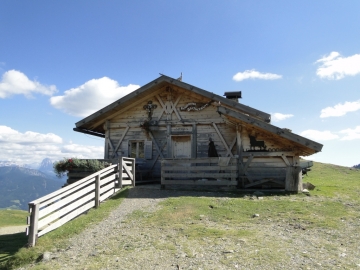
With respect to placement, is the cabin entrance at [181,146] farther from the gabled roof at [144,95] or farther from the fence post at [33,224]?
the fence post at [33,224]

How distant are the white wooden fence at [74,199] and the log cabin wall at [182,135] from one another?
10.8 feet

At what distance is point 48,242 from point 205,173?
7.19m

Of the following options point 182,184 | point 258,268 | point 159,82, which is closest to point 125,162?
point 182,184

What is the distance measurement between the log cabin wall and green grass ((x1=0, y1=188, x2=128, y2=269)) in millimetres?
7071

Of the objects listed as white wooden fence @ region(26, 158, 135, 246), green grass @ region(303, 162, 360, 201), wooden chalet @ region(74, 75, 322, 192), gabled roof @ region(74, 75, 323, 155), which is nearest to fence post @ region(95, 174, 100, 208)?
white wooden fence @ region(26, 158, 135, 246)

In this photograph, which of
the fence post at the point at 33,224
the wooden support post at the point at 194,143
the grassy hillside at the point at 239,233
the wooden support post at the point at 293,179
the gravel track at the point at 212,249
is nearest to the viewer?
the gravel track at the point at 212,249

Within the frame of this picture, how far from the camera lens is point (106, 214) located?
9.76 metres

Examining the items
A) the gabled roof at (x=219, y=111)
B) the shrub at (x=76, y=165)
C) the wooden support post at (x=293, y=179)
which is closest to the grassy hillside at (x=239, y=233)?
the wooden support post at (x=293, y=179)

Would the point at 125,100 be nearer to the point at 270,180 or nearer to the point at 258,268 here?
the point at 270,180

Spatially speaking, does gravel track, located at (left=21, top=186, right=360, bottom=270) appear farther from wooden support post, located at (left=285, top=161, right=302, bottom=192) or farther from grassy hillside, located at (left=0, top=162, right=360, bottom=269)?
wooden support post, located at (left=285, top=161, right=302, bottom=192)

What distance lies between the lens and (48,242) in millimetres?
7574

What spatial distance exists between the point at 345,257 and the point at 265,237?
1.73 m

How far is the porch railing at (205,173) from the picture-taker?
43.3 feet

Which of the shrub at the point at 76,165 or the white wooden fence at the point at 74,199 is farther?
the shrub at the point at 76,165
